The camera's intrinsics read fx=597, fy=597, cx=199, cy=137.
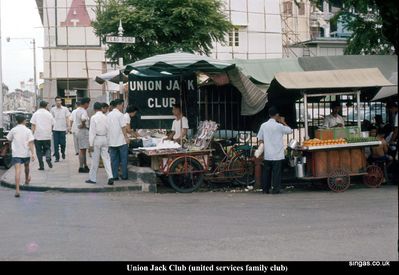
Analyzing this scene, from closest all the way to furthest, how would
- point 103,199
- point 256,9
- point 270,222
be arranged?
1. point 270,222
2. point 103,199
3. point 256,9

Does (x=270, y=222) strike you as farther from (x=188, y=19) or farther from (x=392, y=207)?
(x=188, y=19)

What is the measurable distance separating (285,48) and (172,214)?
41.9m

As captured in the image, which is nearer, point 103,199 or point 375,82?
point 103,199

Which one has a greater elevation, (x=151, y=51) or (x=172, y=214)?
(x=151, y=51)

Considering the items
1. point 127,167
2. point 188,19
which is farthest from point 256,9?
point 127,167

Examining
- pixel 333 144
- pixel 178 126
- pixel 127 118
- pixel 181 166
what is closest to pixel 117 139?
pixel 127 118

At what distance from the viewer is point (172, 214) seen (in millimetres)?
10367

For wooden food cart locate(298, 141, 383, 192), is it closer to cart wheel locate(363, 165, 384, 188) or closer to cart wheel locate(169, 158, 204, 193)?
cart wheel locate(363, 165, 384, 188)

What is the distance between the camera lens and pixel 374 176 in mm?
13648

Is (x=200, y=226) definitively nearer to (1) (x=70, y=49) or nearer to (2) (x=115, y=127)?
(2) (x=115, y=127)

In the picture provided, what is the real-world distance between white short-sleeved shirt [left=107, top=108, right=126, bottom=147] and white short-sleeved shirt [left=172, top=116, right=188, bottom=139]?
1.29 m

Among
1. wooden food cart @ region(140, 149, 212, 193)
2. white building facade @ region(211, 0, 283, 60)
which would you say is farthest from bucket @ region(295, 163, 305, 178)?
white building facade @ region(211, 0, 283, 60)

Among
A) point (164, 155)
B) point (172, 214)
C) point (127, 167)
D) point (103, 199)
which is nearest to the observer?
point (172, 214)

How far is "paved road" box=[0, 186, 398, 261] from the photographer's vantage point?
741cm
